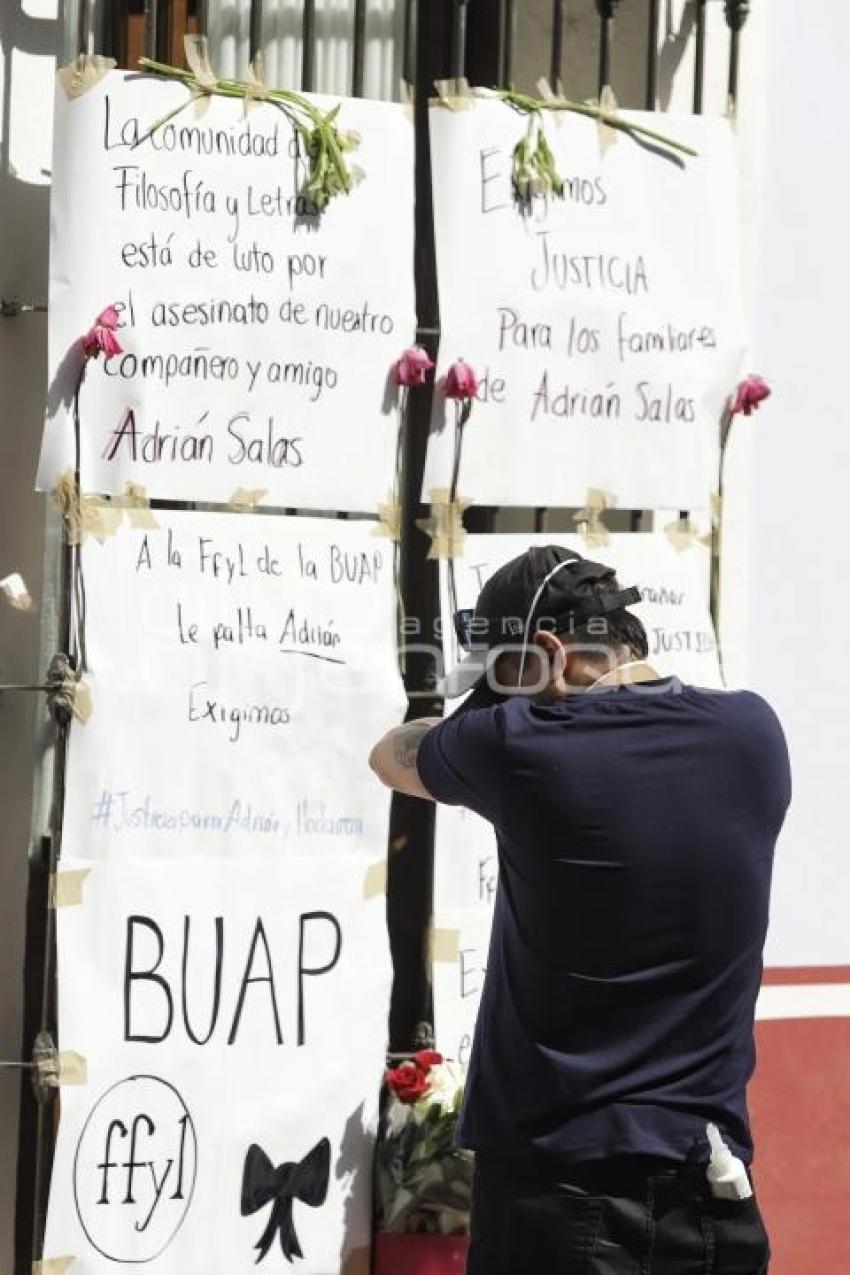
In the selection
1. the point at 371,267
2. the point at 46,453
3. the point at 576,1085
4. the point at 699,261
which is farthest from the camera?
the point at 699,261

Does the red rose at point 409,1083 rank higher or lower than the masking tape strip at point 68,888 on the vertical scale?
lower

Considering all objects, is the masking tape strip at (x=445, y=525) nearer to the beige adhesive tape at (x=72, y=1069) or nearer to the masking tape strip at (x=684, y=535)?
the masking tape strip at (x=684, y=535)

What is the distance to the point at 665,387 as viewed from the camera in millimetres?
4531

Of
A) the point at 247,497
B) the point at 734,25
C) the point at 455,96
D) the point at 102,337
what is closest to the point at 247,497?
the point at 247,497

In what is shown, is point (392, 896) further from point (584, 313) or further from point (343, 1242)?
point (584, 313)

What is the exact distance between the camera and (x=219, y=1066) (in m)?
4.10

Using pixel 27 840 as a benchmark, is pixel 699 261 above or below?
A: above

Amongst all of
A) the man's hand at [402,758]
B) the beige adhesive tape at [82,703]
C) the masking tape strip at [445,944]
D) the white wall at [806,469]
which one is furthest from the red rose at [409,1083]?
the white wall at [806,469]

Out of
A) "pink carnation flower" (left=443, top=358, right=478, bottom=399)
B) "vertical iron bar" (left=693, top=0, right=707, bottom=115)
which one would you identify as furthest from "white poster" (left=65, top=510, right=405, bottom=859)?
"vertical iron bar" (left=693, top=0, right=707, bottom=115)

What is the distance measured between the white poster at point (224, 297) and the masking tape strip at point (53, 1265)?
60.1 inches

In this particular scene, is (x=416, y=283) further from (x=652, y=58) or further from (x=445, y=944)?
(x=445, y=944)

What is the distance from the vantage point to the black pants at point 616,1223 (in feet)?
10.4

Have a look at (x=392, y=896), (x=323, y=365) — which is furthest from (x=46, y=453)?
(x=392, y=896)

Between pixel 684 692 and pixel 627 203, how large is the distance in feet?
5.32
